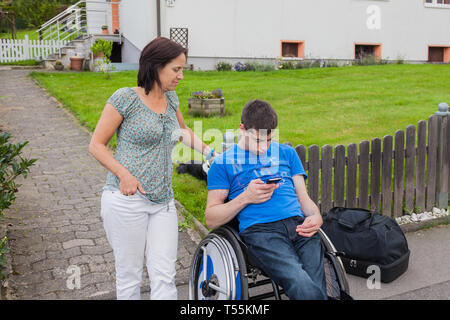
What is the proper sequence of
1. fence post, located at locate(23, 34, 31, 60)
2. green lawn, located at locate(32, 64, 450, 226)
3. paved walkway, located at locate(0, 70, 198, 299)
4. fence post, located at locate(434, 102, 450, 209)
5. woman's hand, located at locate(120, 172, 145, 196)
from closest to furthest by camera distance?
woman's hand, located at locate(120, 172, 145, 196) → paved walkway, located at locate(0, 70, 198, 299) → fence post, located at locate(434, 102, 450, 209) → green lawn, located at locate(32, 64, 450, 226) → fence post, located at locate(23, 34, 31, 60)

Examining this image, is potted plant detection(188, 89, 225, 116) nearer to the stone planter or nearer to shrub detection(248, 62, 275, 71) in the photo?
the stone planter

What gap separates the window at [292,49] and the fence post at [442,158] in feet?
43.3

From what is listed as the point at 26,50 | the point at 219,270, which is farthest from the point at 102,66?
the point at 219,270

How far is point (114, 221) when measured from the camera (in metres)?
2.71

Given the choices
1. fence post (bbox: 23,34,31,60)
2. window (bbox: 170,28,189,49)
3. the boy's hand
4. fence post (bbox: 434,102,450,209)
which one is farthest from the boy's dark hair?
fence post (bbox: 23,34,31,60)

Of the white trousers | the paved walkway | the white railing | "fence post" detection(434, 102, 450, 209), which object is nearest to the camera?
the white trousers

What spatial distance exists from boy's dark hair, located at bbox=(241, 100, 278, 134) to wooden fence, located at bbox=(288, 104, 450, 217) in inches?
63.3

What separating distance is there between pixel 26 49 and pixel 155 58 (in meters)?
19.6

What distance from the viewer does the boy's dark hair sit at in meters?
3.01

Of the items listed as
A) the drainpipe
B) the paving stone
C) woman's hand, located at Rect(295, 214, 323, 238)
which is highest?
Result: the drainpipe

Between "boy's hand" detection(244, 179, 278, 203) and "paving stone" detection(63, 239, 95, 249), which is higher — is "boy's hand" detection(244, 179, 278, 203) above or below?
above

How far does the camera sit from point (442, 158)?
5570mm

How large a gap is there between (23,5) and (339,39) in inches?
860
